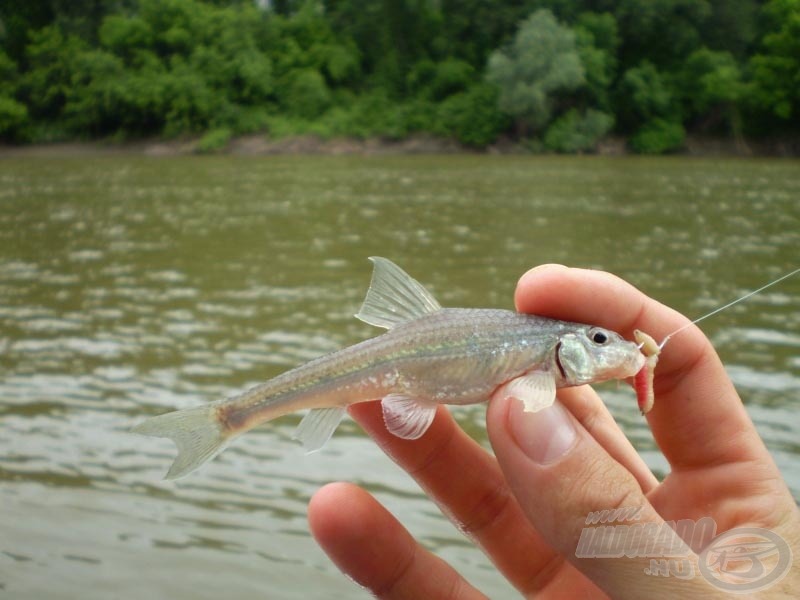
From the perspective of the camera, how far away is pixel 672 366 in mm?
3062

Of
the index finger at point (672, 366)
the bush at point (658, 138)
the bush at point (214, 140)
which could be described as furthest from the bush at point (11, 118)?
the index finger at point (672, 366)

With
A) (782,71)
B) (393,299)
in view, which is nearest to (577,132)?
(782,71)

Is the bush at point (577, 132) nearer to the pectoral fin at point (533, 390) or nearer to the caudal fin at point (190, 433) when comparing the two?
the pectoral fin at point (533, 390)

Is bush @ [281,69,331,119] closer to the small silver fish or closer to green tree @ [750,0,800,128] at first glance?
green tree @ [750,0,800,128]

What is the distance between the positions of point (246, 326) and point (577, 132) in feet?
153

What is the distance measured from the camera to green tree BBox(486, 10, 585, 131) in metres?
55.1

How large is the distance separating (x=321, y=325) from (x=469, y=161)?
37523 millimetres

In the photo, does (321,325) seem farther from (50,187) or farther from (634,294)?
(50,187)

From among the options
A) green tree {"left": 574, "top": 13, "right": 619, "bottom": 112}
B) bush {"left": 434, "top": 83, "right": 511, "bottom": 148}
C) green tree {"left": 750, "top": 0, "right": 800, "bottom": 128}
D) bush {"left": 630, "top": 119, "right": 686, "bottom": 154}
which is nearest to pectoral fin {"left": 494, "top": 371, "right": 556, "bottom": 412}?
bush {"left": 434, "top": 83, "right": 511, "bottom": 148}

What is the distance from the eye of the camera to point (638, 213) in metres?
24.7

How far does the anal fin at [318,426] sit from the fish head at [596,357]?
0.78 metres

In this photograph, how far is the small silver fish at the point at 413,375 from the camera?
8.71 feet

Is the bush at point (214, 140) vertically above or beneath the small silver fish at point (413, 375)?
beneath

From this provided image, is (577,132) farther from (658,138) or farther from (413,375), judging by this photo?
(413,375)
